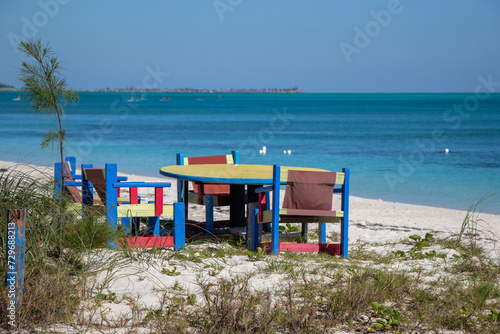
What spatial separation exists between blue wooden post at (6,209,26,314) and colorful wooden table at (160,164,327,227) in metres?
2.66

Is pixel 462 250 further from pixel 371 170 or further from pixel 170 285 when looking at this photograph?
pixel 371 170

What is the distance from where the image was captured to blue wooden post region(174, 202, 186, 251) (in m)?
5.29

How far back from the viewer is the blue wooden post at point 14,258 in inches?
130

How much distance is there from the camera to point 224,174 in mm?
6285

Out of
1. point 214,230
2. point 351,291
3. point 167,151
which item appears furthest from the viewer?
point 167,151

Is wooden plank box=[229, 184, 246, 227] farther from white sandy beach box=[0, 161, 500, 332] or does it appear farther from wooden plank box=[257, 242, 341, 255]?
wooden plank box=[257, 242, 341, 255]

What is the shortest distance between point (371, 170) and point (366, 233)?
1147 cm

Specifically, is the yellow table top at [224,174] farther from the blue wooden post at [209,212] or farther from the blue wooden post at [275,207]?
the blue wooden post at [209,212]

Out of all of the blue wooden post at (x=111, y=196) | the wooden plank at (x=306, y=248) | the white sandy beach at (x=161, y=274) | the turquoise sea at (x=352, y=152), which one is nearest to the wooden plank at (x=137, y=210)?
the blue wooden post at (x=111, y=196)

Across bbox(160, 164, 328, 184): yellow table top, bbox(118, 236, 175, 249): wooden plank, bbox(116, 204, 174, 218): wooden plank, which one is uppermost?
bbox(160, 164, 328, 184): yellow table top

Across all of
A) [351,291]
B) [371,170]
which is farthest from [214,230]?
[371,170]

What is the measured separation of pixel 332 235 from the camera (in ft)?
25.0

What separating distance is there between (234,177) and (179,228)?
985mm

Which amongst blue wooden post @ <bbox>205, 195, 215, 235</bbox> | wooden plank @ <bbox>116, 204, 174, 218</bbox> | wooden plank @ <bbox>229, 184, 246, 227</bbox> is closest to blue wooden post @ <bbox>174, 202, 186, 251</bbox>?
wooden plank @ <bbox>116, 204, 174, 218</bbox>
